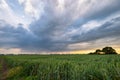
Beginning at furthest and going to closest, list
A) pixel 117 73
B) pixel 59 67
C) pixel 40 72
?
pixel 40 72
pixel 59 67
pixel 117 73

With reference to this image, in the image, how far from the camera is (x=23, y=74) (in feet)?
63.9

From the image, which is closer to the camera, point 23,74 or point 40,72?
point 40,72

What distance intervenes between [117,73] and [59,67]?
5.01 meters

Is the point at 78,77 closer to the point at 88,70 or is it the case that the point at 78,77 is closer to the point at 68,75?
the point at 88,70

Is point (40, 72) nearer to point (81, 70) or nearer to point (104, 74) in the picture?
point (81, 70)

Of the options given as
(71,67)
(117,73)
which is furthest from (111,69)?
(71,67)

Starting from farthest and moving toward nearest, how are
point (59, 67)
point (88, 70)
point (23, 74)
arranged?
point (23, 74) < point (59, 67) < point (88, 70)

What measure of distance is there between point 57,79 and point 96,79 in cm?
393

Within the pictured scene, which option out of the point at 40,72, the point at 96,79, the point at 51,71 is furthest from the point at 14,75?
the point at 96,79

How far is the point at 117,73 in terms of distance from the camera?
30.2ft

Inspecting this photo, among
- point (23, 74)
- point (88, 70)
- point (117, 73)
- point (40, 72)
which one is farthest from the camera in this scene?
point (23, 74)

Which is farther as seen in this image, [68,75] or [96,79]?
[68,75]

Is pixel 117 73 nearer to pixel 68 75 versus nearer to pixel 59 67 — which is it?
pixel 68 75

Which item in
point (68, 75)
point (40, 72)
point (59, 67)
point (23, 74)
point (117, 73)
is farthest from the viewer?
point (23, 74)
